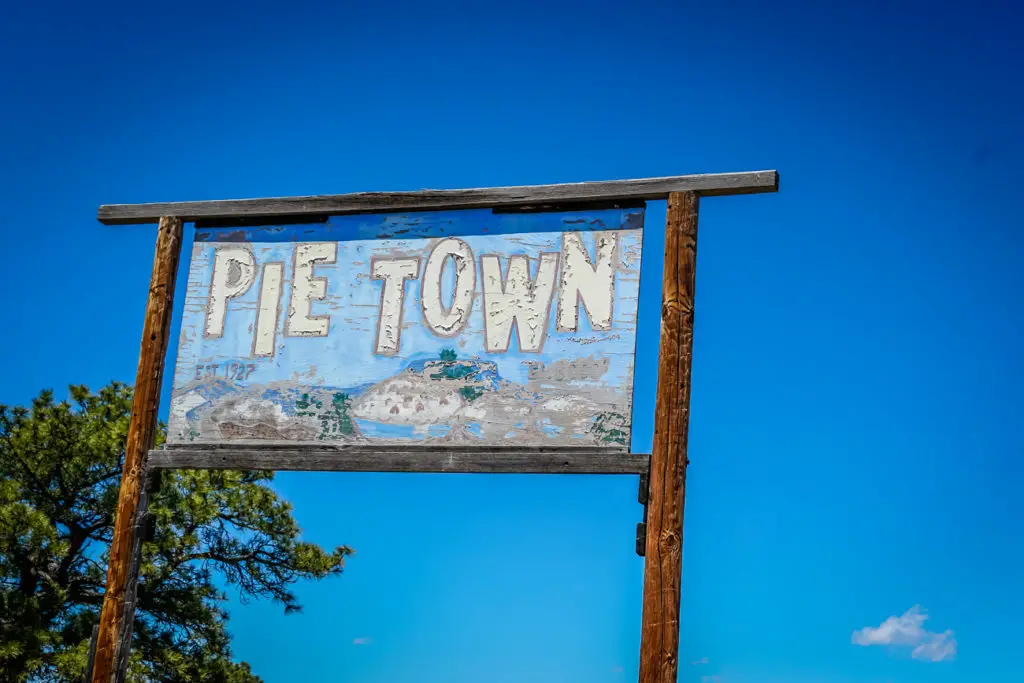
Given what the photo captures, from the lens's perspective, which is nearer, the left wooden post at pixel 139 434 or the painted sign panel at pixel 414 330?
the painted sign panel at pixel 414 330

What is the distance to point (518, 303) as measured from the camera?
7473mm

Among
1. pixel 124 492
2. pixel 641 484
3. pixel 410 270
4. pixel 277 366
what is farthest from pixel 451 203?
pixel 124 492

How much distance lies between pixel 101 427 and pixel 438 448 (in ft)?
28.9

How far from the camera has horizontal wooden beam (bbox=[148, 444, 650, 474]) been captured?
6.94 metres

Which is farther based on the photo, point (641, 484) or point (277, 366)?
point (277, 366)

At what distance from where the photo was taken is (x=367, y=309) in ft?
25.4

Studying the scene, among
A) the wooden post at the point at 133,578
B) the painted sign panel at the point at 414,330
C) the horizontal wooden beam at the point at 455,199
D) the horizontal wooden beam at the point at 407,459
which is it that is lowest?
the wooden post at the point at 133,578

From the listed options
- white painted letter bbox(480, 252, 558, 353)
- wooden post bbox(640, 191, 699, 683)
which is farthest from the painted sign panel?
wooden post bbox(640, 191, 699, 683)

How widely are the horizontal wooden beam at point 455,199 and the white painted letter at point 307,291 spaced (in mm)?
263

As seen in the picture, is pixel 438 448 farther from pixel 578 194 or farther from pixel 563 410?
pixel 578 194

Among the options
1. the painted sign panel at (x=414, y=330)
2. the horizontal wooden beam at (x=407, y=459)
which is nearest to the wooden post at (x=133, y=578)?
the horizontal wooden beam at (x=407, y=459)

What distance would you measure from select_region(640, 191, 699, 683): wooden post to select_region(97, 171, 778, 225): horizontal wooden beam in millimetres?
170

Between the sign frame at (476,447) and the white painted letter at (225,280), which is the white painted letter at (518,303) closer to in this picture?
the sign frame at (476,447)

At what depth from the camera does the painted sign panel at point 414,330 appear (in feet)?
23.8
